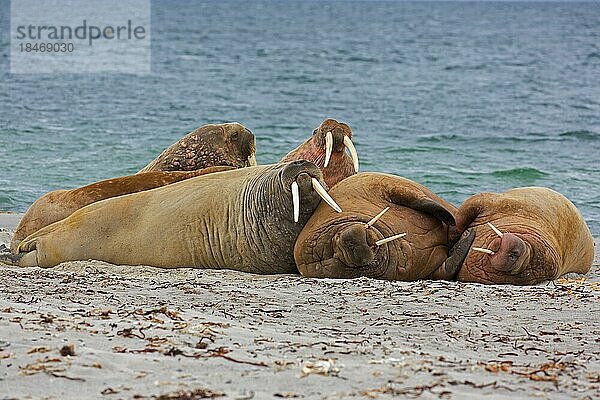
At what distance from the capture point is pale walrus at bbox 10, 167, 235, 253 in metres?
7.82

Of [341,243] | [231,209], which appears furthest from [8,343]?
[231,209]

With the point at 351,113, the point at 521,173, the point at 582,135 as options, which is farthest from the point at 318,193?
the point at 351,113

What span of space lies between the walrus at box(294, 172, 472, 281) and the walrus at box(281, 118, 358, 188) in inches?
25.6

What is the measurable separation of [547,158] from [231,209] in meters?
11.0

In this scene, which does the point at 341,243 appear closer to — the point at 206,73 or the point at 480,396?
the point at 480,396

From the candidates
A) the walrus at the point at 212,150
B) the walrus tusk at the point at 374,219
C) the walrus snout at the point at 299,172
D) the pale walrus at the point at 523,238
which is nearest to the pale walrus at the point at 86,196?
the walrus at the point at 212,150

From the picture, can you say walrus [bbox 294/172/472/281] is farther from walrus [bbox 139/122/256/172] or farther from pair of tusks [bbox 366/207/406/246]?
walrus [bbox 139/122/256/172]

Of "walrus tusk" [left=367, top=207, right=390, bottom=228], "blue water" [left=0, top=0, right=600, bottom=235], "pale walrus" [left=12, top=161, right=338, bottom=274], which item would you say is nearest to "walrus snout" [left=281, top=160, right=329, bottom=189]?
"pale walrus" [left=12, top=161, right=338, bottom=274]

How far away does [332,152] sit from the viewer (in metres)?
7.54

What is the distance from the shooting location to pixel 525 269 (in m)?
6.31

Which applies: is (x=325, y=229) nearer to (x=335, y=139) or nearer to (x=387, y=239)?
(x=387, y=239)

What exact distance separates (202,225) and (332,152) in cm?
119

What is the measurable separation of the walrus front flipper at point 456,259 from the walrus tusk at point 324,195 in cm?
76

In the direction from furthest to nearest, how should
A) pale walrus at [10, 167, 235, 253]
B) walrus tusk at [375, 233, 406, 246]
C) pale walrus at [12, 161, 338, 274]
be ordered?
pale walrus at [10, 167, 235, 253], pale walrus at [12, 161, 338, 274], walrus tusk at [375, 233, 406, 246]
